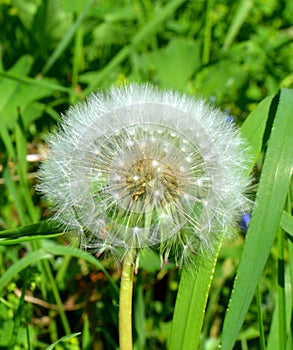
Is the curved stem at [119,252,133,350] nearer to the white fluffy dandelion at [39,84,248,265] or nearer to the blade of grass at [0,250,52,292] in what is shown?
the white fluffy dandelion at [39,84,248,265]

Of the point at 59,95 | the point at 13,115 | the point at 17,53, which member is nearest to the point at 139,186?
the point at 13,115

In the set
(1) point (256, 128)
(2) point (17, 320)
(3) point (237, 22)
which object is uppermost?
(3) point (237, 22)

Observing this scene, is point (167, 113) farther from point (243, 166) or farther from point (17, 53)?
point (17, 53)

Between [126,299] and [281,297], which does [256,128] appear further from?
[126,299]

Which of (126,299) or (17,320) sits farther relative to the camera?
(17,320)

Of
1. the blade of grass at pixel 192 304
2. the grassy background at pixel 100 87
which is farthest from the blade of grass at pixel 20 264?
the blade of grass at pixel 192 304

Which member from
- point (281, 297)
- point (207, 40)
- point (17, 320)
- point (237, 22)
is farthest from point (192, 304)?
point (237, 22)
